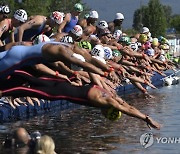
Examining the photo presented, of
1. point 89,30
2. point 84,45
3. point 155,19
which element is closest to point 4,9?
point 84,45

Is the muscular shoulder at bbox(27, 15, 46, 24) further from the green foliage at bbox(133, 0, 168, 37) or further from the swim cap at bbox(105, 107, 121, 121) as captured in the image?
the green foliage at bbox(133, 0, 168, 37)

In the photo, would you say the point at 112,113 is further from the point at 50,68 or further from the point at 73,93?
the point at 50,68

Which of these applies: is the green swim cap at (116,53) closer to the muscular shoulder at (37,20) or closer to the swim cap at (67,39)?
the muscular shoulder at (37,20)

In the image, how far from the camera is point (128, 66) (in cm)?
1822

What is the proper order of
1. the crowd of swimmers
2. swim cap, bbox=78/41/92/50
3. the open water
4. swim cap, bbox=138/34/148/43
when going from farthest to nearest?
swim cap, bbox=138/34/148/43 < swim cap, bbox=78/41/92/50 < the crowd of swimmers < the open water

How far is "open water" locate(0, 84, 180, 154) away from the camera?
35.6 feet

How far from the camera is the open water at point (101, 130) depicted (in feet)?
35.6

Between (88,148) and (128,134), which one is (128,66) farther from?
(88,148)

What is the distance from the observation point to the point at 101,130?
12953 millimetres

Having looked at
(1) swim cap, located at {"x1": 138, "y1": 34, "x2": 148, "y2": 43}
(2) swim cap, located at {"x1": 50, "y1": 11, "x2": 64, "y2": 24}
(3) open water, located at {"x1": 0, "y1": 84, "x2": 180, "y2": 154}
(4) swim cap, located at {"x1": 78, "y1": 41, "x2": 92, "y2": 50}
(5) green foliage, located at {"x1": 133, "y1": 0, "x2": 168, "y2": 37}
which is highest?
(5) green foliage, located at {"x1": 133, "y1": 0, "x2": 168, "y2": 37}

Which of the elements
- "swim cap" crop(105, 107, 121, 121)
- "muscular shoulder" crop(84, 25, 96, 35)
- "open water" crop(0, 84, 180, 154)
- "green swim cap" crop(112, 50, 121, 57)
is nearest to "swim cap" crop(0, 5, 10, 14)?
"open water" crop(0, 84, 180, 154)

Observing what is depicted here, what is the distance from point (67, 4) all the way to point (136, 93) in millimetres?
72201

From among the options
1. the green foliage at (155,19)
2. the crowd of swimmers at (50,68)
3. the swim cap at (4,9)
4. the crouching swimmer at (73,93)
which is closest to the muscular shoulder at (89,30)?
the crowd of swimmers at (50,68)

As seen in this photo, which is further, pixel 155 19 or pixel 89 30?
pixel 155 19
